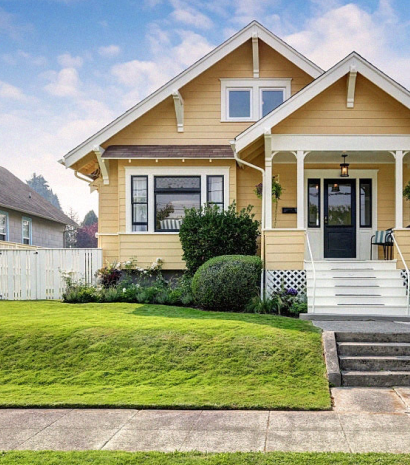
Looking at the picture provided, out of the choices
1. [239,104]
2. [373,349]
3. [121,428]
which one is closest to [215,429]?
[121,428]

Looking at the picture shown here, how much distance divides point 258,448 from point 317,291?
6.57m

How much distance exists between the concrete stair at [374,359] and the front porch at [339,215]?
2.09 m

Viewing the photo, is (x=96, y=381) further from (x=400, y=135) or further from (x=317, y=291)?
(x=400, y=135)

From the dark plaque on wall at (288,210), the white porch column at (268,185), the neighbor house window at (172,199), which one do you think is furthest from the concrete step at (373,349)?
the neighbor house window at (172,199)

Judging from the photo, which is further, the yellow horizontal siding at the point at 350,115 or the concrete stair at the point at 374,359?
the yellow horizontal siding at the point at 350,115

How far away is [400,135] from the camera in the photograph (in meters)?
11.2

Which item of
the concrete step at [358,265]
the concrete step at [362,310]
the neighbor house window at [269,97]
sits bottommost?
the concrete step at [362,310]

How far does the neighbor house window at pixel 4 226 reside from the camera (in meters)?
21.6

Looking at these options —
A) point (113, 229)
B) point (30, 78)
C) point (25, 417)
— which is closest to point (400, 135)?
point (113, 229)

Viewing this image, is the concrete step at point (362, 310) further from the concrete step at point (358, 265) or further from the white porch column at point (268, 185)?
the white porch column at point (268, 185)

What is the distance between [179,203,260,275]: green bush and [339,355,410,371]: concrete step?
17.8 ft

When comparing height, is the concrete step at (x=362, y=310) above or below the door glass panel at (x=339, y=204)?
below

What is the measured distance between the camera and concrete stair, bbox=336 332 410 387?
6574 millimetres

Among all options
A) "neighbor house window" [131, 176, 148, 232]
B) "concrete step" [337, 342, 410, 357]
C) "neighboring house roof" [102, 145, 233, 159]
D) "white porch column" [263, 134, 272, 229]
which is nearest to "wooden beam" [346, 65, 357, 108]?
"white porch column" [263, 134, 272, 229]
